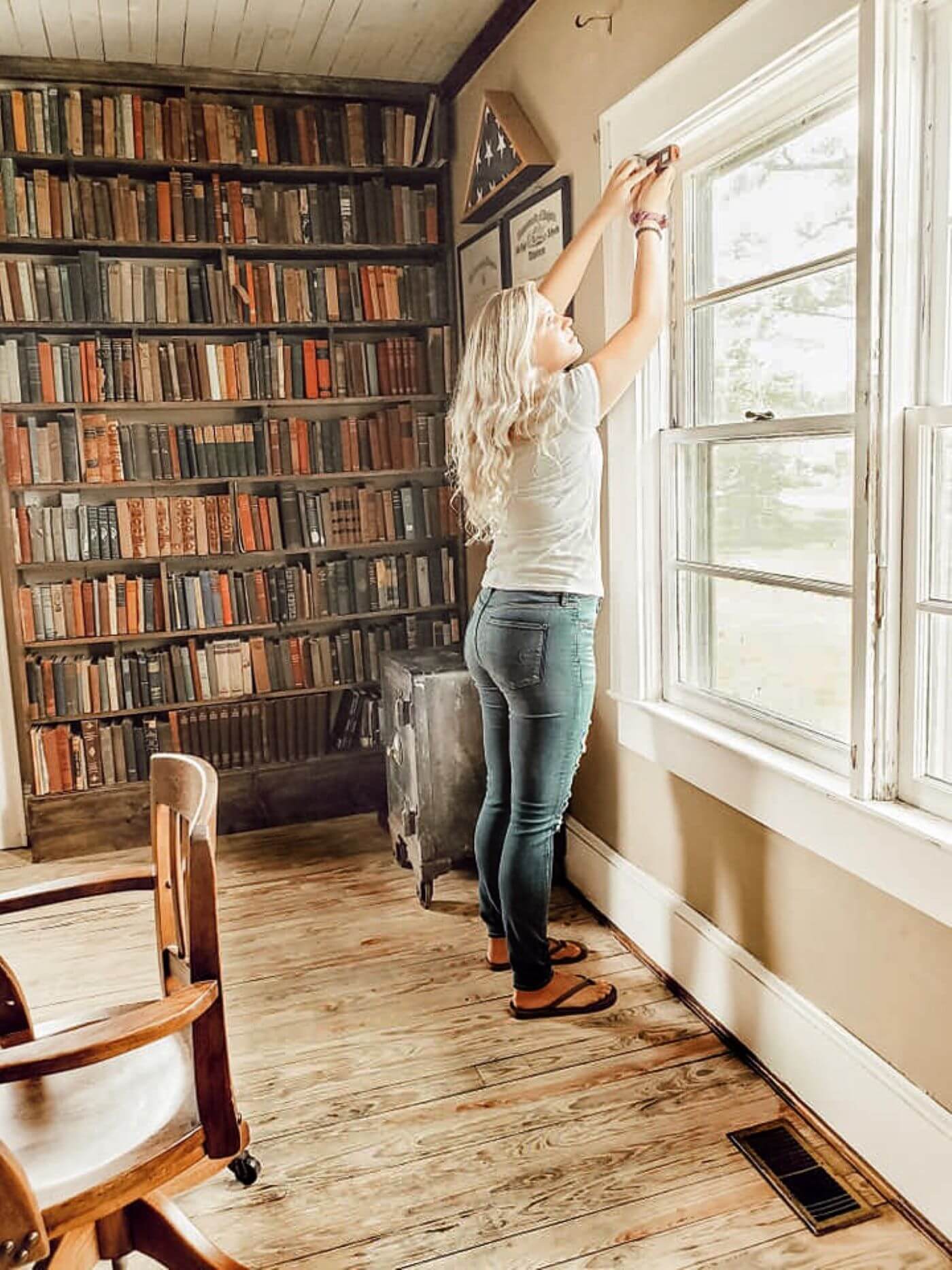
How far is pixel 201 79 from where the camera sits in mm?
3684

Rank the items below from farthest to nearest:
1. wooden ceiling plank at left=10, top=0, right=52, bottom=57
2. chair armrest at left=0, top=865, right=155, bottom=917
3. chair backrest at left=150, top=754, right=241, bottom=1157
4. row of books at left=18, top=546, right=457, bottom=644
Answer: row of books at left=18, top=546, right=457, bottom=644, wooden ceiling plank at left=10, top=0, right=52, bottom=57, chair armrest at left=0, top=865, right=155, bottom=917, chair backrest at left=150, top=754, right=241, bottom=1157


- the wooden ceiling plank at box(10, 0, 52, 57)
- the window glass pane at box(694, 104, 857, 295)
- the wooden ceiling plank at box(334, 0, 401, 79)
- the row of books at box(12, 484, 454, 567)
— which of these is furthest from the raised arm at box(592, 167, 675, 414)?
the wooden ceiling plank at box(10, 0, 52, 57)

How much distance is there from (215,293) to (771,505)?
92.7 inches

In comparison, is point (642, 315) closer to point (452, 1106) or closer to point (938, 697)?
point (938, 697)

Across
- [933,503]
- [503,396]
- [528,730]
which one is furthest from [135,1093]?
[933,503]

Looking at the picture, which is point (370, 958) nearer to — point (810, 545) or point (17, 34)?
point (810, 545)

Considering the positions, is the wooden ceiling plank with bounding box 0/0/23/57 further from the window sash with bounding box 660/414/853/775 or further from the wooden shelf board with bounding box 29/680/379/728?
the window sash with bounding box 660/414/853/775

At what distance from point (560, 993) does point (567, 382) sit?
4.73ft

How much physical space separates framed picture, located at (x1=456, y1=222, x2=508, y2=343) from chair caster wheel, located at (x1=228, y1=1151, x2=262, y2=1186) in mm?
2660

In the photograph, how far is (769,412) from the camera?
2295 millimetres

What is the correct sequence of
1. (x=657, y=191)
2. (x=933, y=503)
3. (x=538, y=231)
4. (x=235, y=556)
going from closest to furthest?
(x=933, y=503) < (x=657, y=191) < (x=538, y=231) < (x=235, y=556)

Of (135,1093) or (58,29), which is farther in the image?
(58,29)

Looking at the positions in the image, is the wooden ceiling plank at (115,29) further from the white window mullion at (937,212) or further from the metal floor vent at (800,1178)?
the metal floor vent at (800,1178)

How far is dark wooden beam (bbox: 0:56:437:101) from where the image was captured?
3525mm
